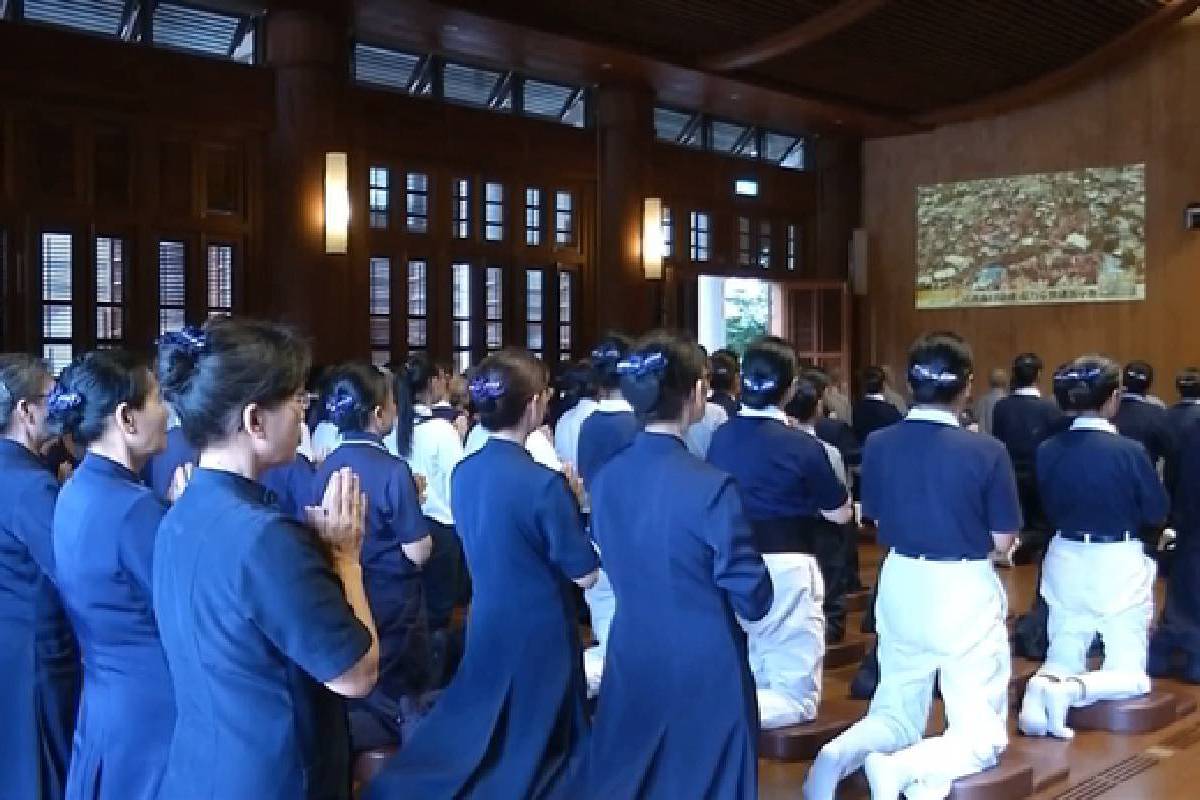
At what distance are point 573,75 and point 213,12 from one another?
10.0ft

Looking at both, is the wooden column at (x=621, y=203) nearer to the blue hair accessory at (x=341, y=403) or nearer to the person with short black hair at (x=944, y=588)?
the blue hair accessory at (x=341, y=403)

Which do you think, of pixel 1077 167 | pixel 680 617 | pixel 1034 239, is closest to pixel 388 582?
pixel 680 617

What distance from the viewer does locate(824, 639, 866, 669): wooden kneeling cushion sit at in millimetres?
6066

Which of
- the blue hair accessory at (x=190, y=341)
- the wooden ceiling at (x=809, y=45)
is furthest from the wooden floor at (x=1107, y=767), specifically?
the wooden ceiling at (x=809, y=45)

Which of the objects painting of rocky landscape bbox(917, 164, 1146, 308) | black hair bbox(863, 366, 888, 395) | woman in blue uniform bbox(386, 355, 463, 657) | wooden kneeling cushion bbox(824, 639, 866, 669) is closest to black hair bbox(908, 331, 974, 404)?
woman in blue uniform bbox(386, 355, 463, 657)

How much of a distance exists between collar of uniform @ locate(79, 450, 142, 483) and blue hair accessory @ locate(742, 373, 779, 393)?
94.1 inches

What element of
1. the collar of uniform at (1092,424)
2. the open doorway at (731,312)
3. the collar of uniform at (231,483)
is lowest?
the collar of uniform at (1092,424)

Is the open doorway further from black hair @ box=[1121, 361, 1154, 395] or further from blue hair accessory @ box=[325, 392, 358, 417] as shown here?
blue hair accessory @ box=[325, 392, 358, 417]

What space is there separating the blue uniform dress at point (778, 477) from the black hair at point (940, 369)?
25.2 inches

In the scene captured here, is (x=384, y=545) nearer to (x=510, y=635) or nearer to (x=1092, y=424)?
(x=510, y=635)

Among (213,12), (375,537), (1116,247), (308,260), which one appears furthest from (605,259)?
(375,537)

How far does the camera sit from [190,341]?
2121 millimetres

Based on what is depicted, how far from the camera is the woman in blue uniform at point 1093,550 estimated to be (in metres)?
4.86

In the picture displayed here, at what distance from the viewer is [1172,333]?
11.7m
